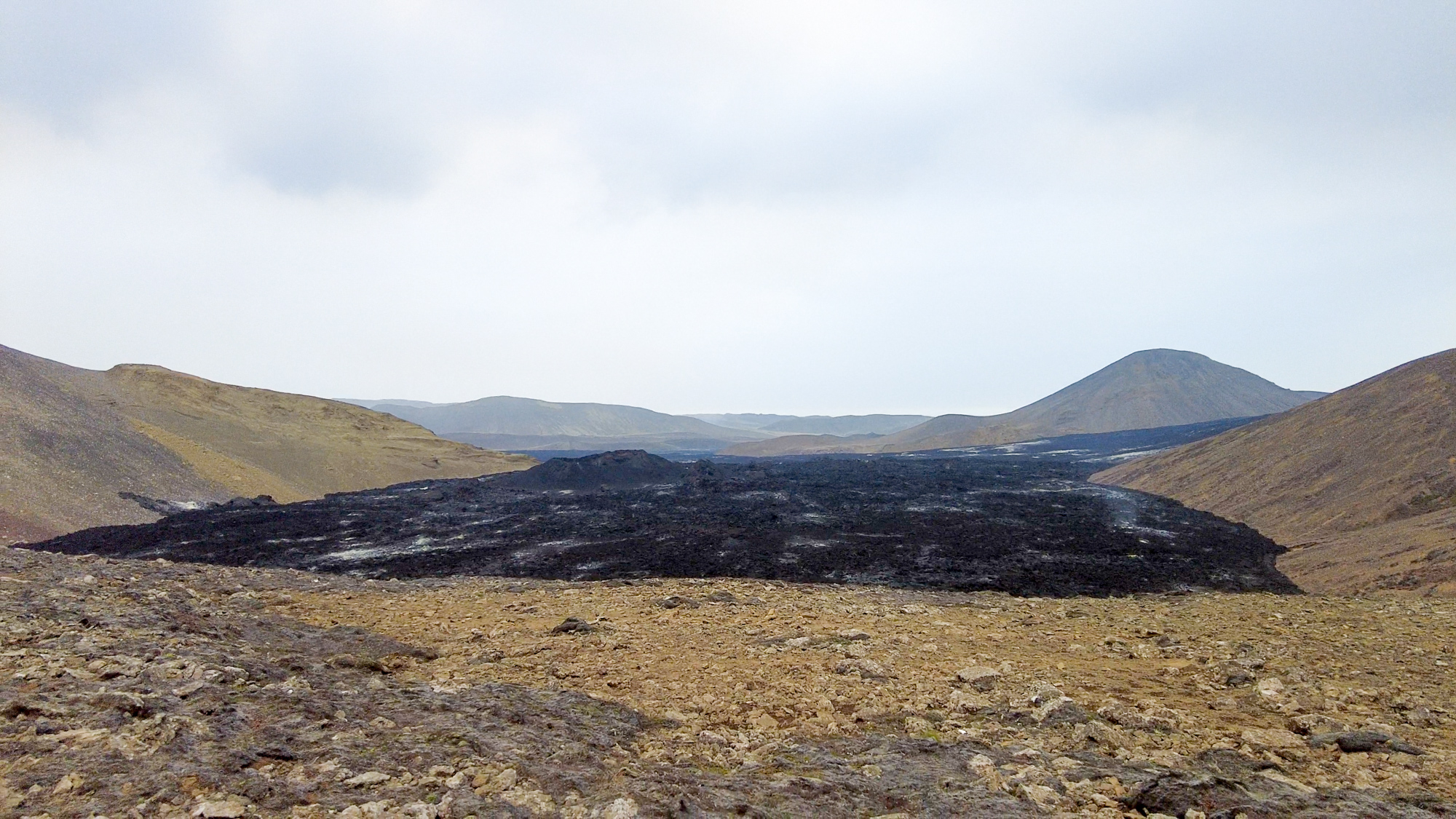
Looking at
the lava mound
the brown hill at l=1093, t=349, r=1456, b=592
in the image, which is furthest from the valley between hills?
the lava mound

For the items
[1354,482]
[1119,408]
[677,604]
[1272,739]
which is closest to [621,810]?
[1272,739]

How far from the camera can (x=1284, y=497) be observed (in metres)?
29.5

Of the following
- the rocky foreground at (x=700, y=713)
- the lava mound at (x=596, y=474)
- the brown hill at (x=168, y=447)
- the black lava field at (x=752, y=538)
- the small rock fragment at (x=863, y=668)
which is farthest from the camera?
the lava mound at (x=596, y=474)

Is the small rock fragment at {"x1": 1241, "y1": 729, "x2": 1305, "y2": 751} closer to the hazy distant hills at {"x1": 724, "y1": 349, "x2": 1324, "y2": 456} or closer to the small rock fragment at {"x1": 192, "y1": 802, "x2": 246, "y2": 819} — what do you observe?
the small rock fragment at {"x1": 192, "y1": 802, "x2": 246, "y2": 819}

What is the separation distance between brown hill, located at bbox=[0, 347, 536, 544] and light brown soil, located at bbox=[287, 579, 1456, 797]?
95.6 feet

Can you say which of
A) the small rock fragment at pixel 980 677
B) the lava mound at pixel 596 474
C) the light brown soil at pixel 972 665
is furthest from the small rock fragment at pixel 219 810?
the lava mound at pixel 596 474

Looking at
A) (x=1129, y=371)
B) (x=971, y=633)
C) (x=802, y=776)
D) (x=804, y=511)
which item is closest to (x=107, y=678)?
(x=802, y=776)

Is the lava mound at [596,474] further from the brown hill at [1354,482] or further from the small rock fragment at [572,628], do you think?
the small rock fragment at [572,628]

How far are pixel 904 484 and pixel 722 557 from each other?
30.1 meters

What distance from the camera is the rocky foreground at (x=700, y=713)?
13.6ft

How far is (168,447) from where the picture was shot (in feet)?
136

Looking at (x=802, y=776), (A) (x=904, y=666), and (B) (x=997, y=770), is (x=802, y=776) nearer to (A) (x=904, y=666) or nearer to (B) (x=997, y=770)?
(B) (x=997, y=770)

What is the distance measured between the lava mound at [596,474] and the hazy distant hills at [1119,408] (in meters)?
76.6

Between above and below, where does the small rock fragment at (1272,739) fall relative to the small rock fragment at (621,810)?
above
